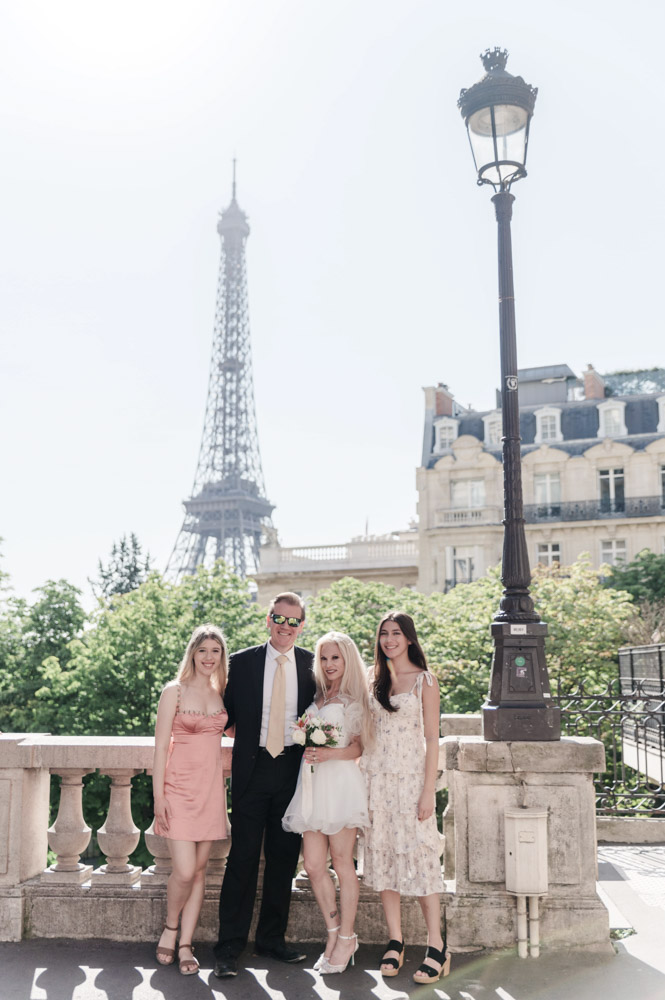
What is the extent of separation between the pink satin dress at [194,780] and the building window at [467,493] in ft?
131

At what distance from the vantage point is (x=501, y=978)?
498cm

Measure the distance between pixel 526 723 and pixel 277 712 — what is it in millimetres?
1515

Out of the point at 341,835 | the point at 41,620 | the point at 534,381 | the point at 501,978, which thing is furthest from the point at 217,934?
the point at 534,381

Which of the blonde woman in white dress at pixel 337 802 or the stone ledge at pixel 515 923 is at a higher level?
the blonde woman in white dress at pixel 337 802

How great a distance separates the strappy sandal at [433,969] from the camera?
492cm

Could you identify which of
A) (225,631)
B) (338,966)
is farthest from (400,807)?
(225,631)

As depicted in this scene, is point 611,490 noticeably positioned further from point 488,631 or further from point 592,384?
point 488,631

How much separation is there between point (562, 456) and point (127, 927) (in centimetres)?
4081

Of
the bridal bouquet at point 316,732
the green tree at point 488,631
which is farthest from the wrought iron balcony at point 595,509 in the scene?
the bridal bouquet at point 316,732

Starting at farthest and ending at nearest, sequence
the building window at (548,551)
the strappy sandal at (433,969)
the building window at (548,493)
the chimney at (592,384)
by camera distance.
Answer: the chimney at (592,384)
the building window at (548,493)
the building window at (548,551)
the strappy sandal at (433,969)

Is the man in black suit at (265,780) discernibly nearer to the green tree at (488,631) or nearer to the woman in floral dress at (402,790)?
the woman in floral dress at (402,790)

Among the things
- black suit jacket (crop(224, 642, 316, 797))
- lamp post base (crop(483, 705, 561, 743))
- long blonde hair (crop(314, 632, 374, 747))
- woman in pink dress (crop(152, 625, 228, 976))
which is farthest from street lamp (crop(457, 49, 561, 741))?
woman in pink dress (crop(152, 625, 228, 976))

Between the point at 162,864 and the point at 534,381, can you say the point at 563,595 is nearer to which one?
the point at 162,864

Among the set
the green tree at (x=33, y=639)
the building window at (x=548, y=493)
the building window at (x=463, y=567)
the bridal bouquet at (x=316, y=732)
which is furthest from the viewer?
the building window at (x=548, y=493)
